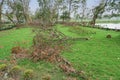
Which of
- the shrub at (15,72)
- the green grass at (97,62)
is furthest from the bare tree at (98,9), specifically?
the shrub at (15,72)

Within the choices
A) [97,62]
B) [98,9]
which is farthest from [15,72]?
[98,9]

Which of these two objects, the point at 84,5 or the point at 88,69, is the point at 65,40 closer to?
the point at 88,69

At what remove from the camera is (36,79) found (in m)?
6.86

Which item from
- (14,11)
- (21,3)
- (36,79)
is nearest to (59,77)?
(36,79)

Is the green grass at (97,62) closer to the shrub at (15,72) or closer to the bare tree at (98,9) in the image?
the shrub at (15,72)

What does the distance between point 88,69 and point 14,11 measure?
119 ft

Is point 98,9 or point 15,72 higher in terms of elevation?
point 98,9

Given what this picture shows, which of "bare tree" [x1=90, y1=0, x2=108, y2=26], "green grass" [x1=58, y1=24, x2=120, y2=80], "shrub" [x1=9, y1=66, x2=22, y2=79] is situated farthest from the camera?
"bare tree" [x1=90, y1=0, x2=108, y2=26]

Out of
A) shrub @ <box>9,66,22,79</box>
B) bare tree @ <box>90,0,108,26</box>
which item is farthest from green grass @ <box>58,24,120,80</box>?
bare tree @ <box>90,0,108,26</box>

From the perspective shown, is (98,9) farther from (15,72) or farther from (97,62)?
(15,72)

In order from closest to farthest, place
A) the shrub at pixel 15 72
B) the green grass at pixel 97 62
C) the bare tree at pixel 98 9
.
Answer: the green grass at pixel 97 62, the shrub at pixel 15 72, the bare tree at pixel 98 9

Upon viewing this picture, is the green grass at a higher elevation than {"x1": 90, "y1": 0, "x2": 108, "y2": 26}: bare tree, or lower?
lower

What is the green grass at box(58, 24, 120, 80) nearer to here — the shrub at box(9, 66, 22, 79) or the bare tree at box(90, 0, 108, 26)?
the shrub at box(9, 66, 22, 79)

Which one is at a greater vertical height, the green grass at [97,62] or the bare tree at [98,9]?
the bare tree at [98,9]
